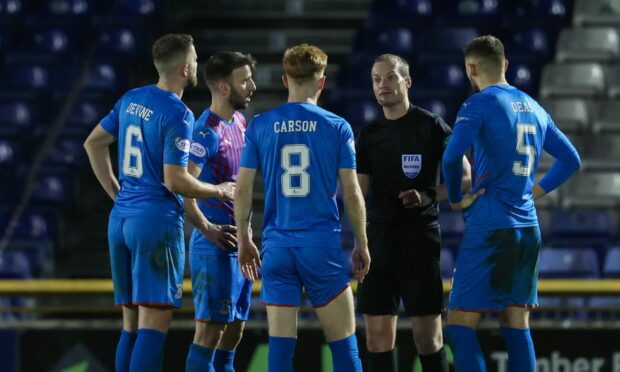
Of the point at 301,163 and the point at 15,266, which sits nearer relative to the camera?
the point at 301,163

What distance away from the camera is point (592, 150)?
36.6ft

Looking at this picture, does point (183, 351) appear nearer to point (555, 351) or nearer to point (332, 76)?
point (555, 351)

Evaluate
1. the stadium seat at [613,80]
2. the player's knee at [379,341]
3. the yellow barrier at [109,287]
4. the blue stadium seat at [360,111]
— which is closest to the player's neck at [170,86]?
the player's knee at [379,341]

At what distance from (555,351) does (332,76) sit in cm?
518

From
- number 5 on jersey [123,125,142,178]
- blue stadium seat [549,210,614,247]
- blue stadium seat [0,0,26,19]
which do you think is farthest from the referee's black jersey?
blue stadium seat [0,0,26,19]

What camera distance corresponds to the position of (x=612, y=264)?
9766 mm

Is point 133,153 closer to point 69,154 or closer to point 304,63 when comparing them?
point 304,63

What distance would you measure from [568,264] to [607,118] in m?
2.14

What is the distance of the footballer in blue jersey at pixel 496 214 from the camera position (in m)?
5.80

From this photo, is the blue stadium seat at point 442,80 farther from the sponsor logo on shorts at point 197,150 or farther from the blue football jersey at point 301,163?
the blue football jersey at point 301,163

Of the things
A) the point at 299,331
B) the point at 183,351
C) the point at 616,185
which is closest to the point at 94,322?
the point at 183,351

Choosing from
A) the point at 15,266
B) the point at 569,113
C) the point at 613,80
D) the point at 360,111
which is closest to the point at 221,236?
the point at 15,266

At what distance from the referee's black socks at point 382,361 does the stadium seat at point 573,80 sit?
5.79 m

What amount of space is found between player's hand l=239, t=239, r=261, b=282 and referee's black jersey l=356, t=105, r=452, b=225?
34.7 inches
